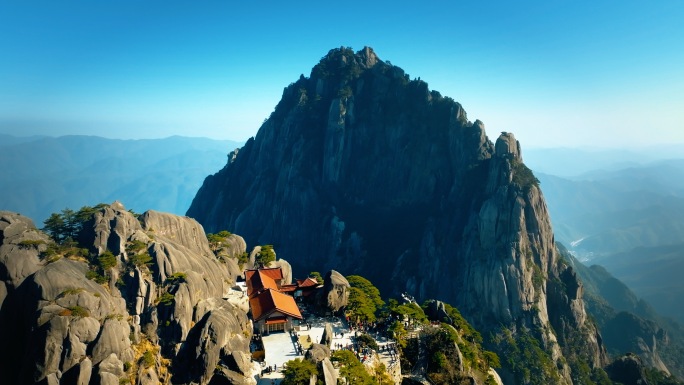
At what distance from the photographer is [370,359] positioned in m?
45.2

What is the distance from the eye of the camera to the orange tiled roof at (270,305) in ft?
163

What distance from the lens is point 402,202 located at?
16000 cm

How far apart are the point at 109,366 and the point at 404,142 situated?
137 metres

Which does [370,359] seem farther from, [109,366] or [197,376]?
[109,366]

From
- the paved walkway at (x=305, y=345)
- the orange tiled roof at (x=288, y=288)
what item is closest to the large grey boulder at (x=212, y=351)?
the paved walkway at (x=305, y=345)

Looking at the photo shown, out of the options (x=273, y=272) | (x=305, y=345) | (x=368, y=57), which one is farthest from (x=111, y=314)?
(x=368, y=57)

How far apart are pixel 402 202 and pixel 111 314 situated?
126176mm

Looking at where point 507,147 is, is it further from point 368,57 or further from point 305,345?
point 305,345

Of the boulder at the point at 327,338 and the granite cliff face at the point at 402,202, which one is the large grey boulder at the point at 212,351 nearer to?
the boulder at the point at 327,338

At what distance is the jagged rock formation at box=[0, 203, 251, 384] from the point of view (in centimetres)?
3781

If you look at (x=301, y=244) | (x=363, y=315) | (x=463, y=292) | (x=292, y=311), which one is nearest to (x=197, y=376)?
(x=292, y=311)

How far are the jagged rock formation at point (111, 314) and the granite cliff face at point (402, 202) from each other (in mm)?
86277

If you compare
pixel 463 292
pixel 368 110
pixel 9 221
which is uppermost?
pixel 368 110

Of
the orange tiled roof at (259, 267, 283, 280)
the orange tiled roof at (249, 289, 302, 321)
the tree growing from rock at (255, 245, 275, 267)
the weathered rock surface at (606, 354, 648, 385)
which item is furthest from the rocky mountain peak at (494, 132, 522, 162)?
the orange tiled roof at (249, 289, 302, 321)
